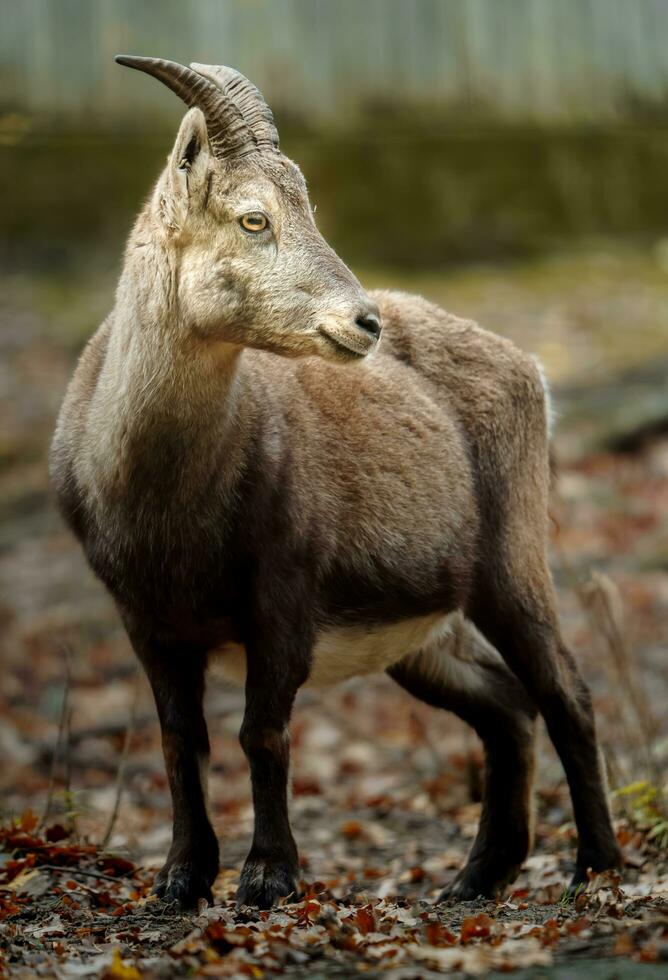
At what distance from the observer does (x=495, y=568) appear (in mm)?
5555

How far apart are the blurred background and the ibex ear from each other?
4.50 metres

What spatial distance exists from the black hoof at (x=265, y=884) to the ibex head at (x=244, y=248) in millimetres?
1736

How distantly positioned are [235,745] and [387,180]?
21.8 ft

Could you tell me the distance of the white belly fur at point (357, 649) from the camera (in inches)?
197

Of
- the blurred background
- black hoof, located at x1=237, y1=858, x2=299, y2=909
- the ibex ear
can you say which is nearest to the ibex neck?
the ibex ear

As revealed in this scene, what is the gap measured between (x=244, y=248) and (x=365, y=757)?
4352mm

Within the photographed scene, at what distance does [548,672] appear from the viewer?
5633mm

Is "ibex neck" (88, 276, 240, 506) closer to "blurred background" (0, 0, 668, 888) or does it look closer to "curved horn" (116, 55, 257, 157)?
"curved horn" (116, 55, 257, 157)

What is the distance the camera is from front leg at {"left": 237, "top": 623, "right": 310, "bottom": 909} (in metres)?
4.54

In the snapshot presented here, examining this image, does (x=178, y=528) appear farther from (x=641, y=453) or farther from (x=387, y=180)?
(x=387, y=180)

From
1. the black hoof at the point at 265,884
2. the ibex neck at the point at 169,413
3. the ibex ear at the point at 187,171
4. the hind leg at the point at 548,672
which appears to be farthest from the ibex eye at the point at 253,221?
the black hoof at the point at 265,884

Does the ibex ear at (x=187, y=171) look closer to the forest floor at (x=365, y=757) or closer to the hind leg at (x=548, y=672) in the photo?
the forest floor at (x=365, y=757)

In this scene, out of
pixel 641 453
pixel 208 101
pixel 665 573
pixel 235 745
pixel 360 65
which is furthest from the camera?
pixel 360 65

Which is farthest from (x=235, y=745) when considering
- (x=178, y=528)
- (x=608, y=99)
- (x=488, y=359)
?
(x=608, y=99)
